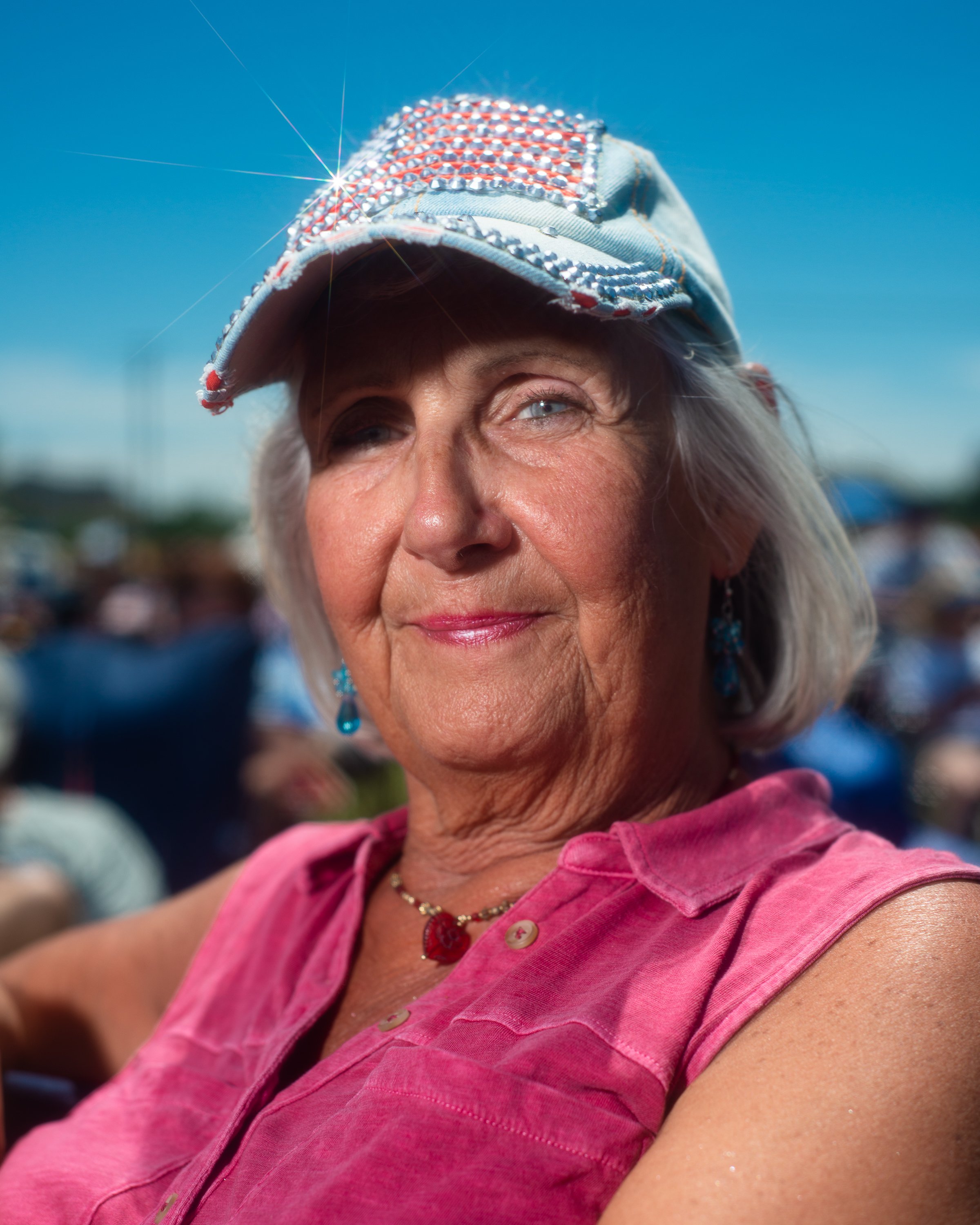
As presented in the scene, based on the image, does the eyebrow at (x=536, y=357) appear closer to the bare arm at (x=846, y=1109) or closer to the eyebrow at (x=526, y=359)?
the eyebrow at (x=526, y=359)

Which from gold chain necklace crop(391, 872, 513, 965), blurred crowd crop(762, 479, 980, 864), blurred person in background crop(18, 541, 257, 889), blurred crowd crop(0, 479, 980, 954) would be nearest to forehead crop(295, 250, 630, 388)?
gold chain necklace crop(391, 872, 513, 965)

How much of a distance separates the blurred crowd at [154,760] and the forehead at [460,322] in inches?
117

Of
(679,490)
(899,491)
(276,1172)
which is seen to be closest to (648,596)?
(679,490)

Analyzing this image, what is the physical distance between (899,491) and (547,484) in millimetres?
5684

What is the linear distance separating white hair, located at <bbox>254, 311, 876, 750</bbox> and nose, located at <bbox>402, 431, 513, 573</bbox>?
34 centimetres

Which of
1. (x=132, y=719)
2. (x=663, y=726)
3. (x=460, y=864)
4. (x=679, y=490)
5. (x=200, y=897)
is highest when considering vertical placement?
(x=679, y=490)

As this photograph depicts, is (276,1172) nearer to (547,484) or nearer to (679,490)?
(547,484)

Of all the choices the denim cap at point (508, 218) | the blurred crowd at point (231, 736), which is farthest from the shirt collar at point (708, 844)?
the blurred crowd at point (231, 736)

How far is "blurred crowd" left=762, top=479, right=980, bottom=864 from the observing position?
13.3 ft

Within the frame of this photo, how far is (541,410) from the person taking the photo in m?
1.55

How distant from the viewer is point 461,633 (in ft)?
5.12

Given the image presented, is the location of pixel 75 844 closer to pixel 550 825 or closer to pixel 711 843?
pixel 550 825

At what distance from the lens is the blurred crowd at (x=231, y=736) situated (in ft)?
14.5

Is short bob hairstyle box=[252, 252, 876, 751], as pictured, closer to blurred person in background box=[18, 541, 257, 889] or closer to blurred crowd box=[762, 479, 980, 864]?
blurred crowd box=[762, 479, 980, 864]
